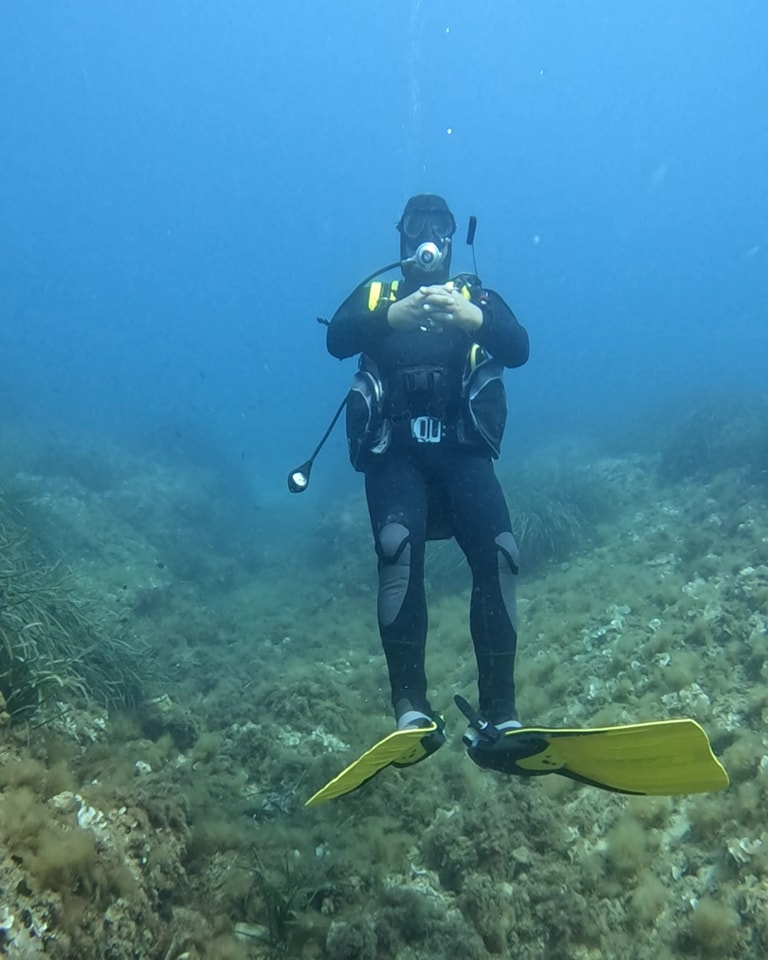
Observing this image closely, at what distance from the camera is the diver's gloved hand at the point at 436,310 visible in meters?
4.06

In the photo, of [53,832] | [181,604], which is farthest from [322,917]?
[181,604]

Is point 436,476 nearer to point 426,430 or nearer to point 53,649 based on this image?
point 426,430

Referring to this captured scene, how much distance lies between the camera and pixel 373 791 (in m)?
4.11

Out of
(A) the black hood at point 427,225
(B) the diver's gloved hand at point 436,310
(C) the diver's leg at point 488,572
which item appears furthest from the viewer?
(A) the black hood at point 427,225

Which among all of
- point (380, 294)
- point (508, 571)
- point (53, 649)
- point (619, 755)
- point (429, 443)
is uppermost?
point (380, 294)

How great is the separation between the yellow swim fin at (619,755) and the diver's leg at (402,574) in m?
0.51

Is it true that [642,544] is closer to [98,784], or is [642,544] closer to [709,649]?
[709,649]

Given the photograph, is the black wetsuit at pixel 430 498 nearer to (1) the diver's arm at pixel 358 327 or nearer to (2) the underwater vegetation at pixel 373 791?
(1) the diver's arm at pixel 358 327

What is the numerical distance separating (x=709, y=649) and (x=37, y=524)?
9368mm

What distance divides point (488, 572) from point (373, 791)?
1.70 metres

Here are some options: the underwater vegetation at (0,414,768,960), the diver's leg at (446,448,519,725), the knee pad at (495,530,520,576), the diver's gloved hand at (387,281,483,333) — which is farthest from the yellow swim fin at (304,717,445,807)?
the diver's gloved hand at (387,281,483,333)

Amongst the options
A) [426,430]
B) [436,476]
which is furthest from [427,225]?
[436,476]

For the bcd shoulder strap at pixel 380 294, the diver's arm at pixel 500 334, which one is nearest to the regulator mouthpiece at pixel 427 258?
the bcd shoulder strap at pixel 380 294

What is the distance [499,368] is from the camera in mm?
4293
